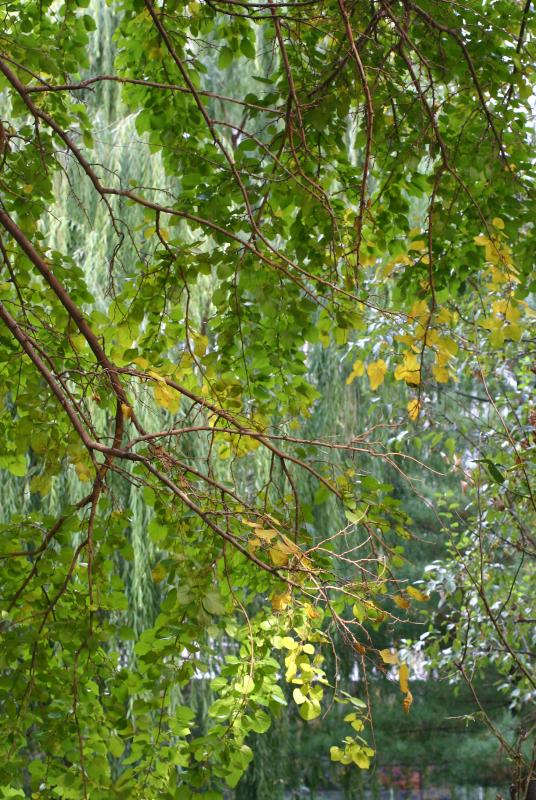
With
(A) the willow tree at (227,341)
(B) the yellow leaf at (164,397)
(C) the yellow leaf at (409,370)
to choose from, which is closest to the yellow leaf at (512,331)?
(A) the willow tree at (227,341)

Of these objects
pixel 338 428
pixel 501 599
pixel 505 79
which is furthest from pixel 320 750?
pixel 505 79

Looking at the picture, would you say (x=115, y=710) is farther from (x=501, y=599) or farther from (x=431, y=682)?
(x=431, y=682)

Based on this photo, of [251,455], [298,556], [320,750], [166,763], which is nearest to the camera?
[298,556]

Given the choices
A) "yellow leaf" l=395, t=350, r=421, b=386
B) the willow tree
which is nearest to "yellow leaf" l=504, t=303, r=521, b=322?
the willow tree

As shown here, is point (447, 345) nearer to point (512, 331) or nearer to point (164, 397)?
point (512, 331)

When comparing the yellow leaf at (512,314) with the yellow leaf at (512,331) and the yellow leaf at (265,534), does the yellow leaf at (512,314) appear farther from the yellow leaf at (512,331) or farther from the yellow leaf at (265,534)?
the yellow leaf at (265,534)

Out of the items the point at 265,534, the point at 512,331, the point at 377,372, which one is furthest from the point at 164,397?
the point at 512,331

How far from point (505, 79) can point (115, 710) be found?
4.00 ft

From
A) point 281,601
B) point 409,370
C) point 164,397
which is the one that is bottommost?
point 281,601

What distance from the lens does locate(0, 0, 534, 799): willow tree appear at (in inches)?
52.2

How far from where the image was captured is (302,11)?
6.35 ft

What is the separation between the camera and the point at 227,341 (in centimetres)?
190

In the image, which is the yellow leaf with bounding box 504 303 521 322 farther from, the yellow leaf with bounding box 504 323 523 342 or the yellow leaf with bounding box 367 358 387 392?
the yellow leaf with bounding box 367 358 387 392

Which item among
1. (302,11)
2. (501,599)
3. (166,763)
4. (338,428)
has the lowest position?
(166,763)
